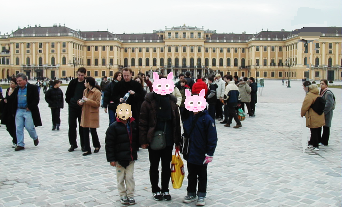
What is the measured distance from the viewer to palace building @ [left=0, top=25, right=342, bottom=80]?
75.3 metres

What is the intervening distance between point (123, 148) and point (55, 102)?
23.5 feet

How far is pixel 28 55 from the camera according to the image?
76.1 metres

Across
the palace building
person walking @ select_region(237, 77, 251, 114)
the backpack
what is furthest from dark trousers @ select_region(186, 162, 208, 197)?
the palace building

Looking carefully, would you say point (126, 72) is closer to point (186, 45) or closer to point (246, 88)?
point (246, 88)

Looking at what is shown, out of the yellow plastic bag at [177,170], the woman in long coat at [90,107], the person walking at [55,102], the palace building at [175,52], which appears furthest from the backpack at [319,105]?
the palace building at [175,52]

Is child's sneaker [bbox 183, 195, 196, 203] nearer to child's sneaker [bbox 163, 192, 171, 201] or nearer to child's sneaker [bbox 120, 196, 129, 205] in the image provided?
child's sneaker [bbox 163, 192, 171, 201]

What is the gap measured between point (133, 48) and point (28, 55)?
24.8m

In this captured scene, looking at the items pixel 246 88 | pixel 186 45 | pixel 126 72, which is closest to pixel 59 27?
pixel 186 45

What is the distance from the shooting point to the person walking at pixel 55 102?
1111 cm

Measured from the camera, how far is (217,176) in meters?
6.13

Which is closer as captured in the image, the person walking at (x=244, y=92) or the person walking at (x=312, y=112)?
the person walking at (x=312, y=112)

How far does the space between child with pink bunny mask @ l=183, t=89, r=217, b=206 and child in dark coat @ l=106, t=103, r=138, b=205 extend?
0.75 meters

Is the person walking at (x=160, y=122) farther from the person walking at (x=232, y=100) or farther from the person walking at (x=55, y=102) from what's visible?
the person walking at (x=55, y=102)

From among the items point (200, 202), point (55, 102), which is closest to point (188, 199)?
point (200, 202)
